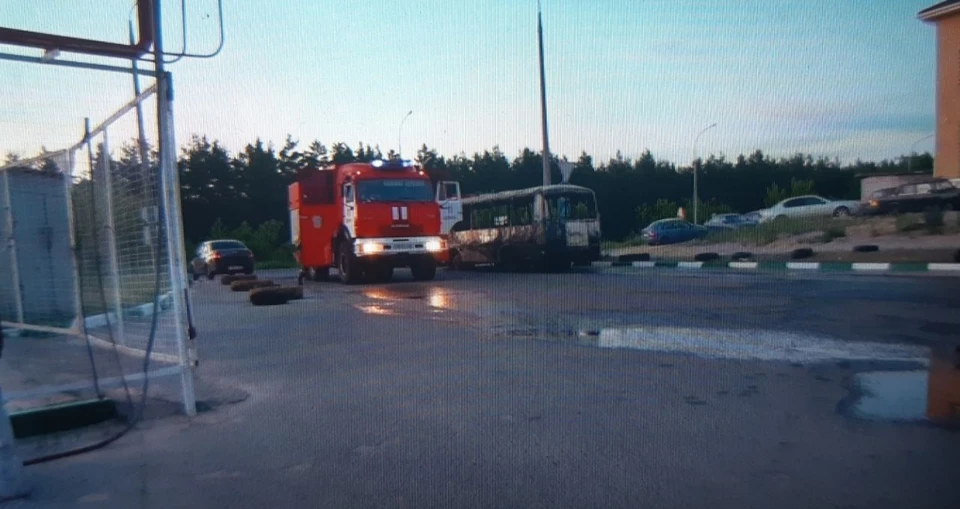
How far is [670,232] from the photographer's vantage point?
78.7 ft

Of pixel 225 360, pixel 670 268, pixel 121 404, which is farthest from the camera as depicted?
pixel 670 268

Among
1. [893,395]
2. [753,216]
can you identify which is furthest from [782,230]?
[893,395]

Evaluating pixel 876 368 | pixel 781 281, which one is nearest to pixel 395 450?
pixel 876 368

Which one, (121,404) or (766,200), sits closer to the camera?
(121,404)

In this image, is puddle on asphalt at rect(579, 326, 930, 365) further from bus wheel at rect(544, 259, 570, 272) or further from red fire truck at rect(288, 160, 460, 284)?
bus wheel at rect(544, 259, 570, 272)

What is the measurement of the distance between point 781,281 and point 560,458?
12486mm

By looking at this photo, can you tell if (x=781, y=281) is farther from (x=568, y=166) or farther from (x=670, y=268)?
(x=568, y=166)

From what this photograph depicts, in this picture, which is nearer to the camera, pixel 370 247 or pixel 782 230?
pixel 370 247

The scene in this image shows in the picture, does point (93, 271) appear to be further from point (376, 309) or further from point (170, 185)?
point (376, 309)

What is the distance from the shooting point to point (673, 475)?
13.7ft

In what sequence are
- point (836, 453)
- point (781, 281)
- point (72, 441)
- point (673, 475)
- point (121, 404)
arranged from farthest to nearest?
point (781, 281) → point (121, 404) → point (72, 441) → point (836, 453) → point (673, 475)

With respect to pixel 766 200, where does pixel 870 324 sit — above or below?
below

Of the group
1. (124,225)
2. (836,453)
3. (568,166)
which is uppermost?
(568,166)

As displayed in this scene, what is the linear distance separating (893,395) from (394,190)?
1401cm
